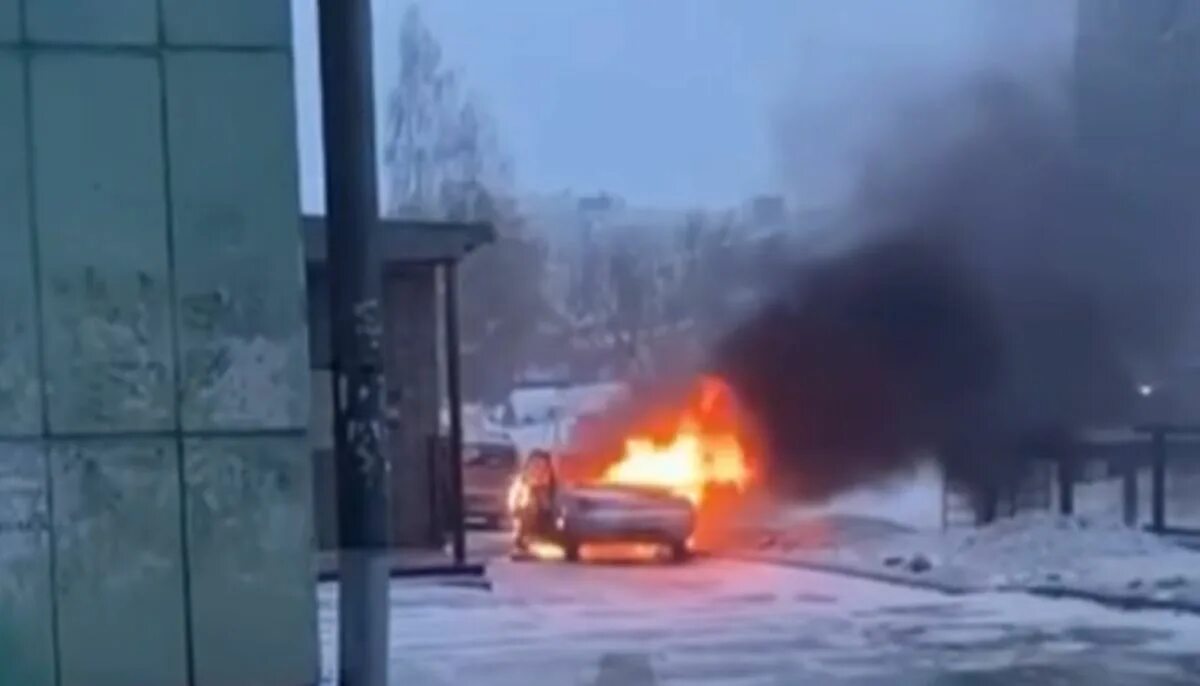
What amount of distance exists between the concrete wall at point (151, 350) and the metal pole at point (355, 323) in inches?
66.0

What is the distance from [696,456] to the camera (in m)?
23.1

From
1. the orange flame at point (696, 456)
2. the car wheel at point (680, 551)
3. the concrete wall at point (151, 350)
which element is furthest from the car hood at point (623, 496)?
the concrete wall at point (151, 350)

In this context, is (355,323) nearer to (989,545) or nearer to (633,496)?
(989,545)

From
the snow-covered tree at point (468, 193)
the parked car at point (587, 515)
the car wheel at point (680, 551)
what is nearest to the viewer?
the snow-covered tree at point (468, 193)

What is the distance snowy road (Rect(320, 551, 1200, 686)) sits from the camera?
13086mm

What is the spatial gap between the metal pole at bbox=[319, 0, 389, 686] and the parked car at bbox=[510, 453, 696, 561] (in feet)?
38.0

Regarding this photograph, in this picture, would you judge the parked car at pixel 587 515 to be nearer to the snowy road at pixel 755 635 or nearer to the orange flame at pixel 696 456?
the orange flame at pixel 696 456

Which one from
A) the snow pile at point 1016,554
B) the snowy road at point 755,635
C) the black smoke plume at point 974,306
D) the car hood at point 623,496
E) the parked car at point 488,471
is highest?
the black smoke plume at point 974,306

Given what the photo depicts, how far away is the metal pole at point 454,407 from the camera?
20.6 m

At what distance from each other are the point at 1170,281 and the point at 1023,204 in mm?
1599

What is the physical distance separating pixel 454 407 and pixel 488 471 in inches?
36.9

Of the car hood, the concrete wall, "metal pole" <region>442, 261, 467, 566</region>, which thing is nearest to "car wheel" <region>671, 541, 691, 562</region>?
the car hood

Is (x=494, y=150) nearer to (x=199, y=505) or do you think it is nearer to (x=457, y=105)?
(x=457, y=105)

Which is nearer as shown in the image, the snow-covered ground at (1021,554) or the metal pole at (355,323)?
the metal pole at (355,323)
